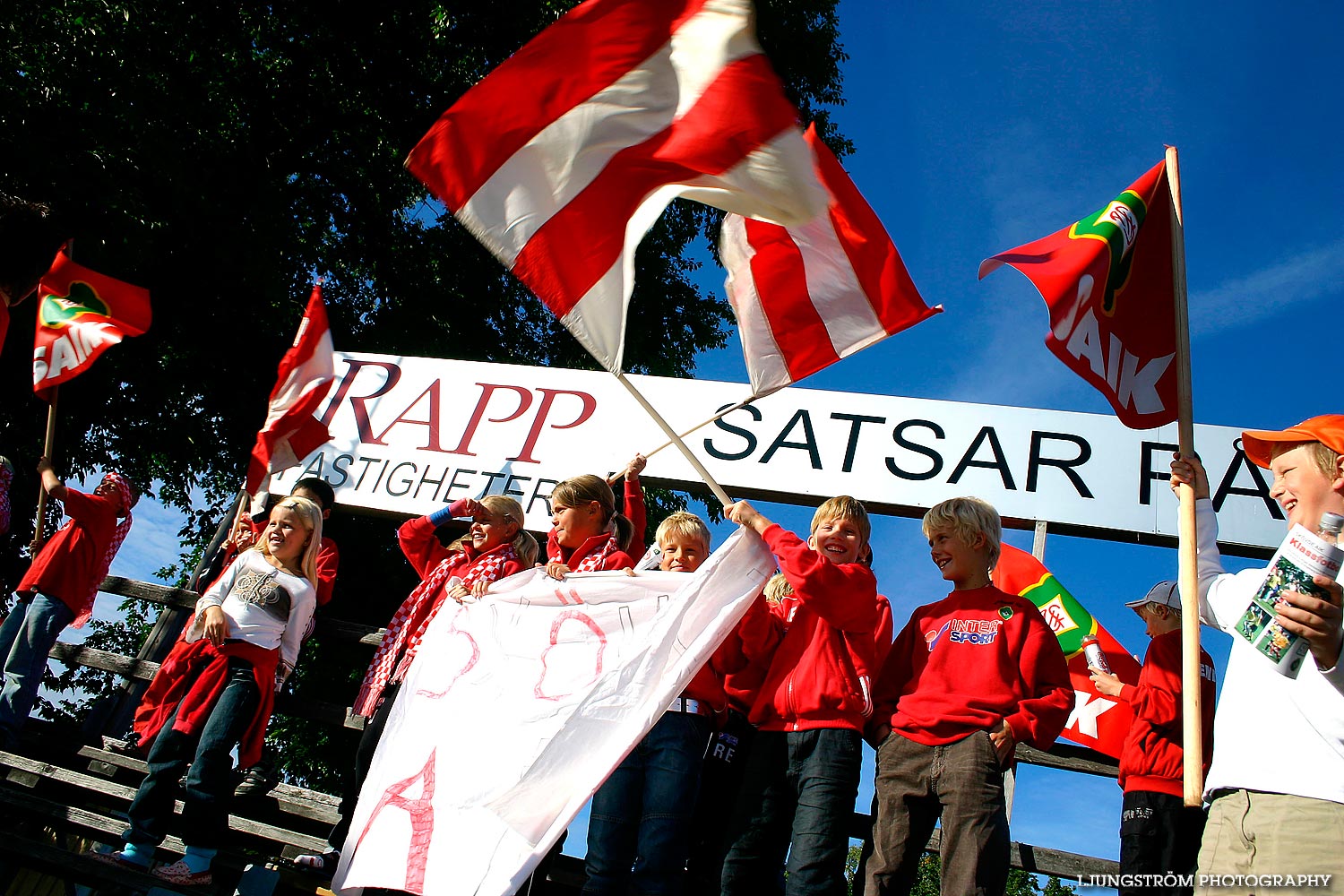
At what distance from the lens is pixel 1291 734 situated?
7.43 ft

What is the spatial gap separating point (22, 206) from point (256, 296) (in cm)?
371

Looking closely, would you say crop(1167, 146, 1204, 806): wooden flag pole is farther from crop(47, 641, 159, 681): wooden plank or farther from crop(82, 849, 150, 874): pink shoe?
crop(47, 641, 159, 681): wooden plank

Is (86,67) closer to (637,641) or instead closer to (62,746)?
(62,746)

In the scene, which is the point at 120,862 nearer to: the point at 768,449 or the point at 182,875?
the point at 182,875

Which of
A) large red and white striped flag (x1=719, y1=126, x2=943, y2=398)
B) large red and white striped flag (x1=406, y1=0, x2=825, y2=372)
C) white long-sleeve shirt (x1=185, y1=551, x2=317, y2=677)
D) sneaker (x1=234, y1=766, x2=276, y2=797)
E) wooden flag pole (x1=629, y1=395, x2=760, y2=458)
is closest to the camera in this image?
large red and white striped flag (x1=406, y1=0, x2=825, y2=372)

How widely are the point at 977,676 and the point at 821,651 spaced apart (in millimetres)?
581

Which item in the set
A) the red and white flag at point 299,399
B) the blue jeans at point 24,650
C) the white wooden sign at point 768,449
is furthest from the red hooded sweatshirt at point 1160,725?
the blue jeans at point 24,650

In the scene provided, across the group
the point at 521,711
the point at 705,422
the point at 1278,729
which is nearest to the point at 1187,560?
the point at 1278,729

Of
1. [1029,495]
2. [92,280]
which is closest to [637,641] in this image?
[1029,495]

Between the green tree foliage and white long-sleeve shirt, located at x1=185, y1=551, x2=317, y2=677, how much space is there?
6260 mm

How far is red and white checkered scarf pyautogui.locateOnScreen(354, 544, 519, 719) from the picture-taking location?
183 inches

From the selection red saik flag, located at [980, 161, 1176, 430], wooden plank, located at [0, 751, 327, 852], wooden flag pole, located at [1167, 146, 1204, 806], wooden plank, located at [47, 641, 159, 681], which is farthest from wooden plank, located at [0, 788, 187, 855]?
red saik flag, located at [980, 161, 1176, 430]

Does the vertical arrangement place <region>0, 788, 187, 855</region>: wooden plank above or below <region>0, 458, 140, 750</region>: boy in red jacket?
below

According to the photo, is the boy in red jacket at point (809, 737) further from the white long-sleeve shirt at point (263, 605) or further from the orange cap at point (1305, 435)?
the white long-sleeve shirt at point (263, 605)
